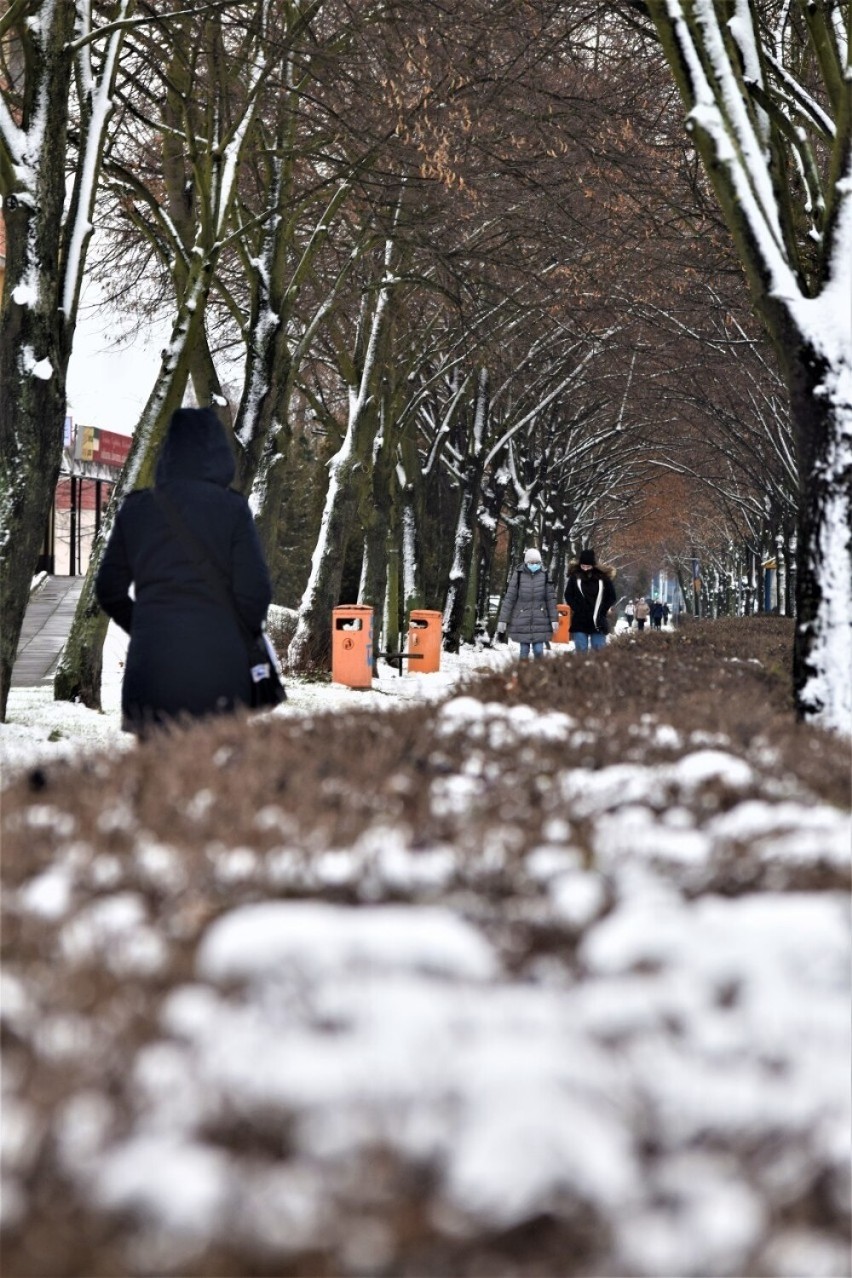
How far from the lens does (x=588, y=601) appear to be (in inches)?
845

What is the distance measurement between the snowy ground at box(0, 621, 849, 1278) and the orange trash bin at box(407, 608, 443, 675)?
23121 mm

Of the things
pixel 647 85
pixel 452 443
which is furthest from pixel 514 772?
pixel 452 443

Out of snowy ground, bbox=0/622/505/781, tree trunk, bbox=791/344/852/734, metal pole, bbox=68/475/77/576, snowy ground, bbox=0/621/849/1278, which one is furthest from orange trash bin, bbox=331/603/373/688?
metal pole, bbox=68/475/77/576

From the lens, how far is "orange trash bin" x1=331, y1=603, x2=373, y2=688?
70.1 ft

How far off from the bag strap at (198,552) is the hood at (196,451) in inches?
6.2

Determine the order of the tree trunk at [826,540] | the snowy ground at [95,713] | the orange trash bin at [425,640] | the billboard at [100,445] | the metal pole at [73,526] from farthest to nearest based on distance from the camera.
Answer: the billboard at [100,445], the metal pole at [73,526], the orange trash bin at [425,640], the snowy ground at [95,713], the tree trunk at [826,540]

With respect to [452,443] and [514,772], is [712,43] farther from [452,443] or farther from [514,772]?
[452,443]

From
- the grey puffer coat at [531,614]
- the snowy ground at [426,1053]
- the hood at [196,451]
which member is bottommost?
the snowy ground at [426,1053]

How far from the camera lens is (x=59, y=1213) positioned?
1.62 m

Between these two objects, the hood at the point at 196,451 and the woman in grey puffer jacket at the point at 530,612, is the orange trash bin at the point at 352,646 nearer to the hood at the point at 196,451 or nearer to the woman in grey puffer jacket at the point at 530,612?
the woman in grey puffer jacket at the point at 530,612

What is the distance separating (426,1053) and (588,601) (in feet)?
64.7

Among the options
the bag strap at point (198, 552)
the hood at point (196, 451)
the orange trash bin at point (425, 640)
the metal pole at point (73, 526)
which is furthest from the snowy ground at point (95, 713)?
the metal pole at point (73, 526)

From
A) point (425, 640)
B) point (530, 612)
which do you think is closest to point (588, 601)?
point (530, 612)

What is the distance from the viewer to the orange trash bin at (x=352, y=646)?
21359 millimetres
